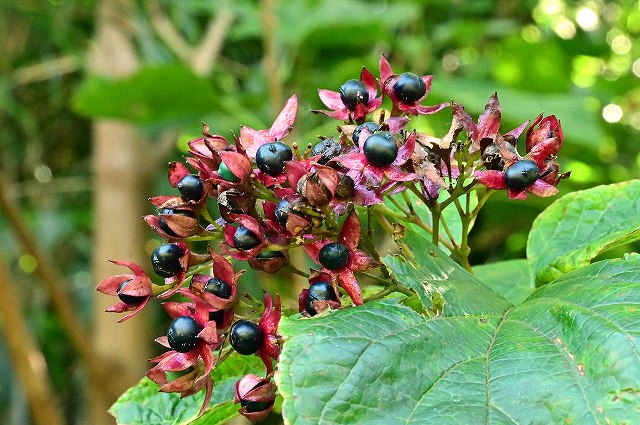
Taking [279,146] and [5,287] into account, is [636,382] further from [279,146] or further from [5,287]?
[5,287]

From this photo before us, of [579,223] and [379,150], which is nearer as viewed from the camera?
[379,150]

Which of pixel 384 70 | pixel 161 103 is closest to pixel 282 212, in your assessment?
pixel 384 70

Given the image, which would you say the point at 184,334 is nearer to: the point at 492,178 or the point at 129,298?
the point at 129,298

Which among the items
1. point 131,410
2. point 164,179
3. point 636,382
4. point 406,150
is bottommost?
point 164,179

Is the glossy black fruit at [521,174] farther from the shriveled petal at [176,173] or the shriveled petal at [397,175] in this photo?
the shriveled petal at [176,173]

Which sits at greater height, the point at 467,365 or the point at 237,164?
the point at 237,164

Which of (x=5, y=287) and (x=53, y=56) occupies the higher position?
(x=53, y=56)

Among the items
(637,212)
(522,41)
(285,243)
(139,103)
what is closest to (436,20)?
(522,41)
